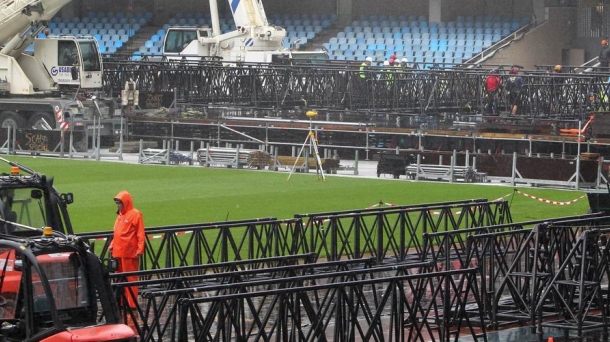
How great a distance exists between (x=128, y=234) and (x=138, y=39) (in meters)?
57.4

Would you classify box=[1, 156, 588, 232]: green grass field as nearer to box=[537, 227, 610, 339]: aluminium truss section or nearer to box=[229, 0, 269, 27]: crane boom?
box=[537, 227, 610, 339]: aluminium truss section

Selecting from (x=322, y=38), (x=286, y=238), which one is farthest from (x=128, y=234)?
(x=322, y=38)

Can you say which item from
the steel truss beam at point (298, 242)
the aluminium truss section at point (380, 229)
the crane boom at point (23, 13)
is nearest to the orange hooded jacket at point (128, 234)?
the steel truss beam at point (298, 242)

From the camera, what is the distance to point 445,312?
54.4ft

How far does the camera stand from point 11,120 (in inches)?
1843

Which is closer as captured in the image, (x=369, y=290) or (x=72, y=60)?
(x=369, y=290)

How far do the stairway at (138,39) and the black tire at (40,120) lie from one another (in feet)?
83.3

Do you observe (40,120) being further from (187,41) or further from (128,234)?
(128,234)

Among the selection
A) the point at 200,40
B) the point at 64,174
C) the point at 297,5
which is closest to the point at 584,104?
the point at 64,174

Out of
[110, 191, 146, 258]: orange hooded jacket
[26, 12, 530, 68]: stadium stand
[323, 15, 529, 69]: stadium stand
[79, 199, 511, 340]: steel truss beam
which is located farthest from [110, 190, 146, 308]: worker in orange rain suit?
[323, 15, 529, 69]: stadium stand

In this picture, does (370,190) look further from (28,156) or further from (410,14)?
(410,14)

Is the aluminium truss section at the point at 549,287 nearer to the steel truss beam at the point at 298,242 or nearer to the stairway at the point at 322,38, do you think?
the steel truss beam at the point at 298,242

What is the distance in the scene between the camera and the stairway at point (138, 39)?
72.9 metres

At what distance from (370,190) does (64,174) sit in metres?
8.55
